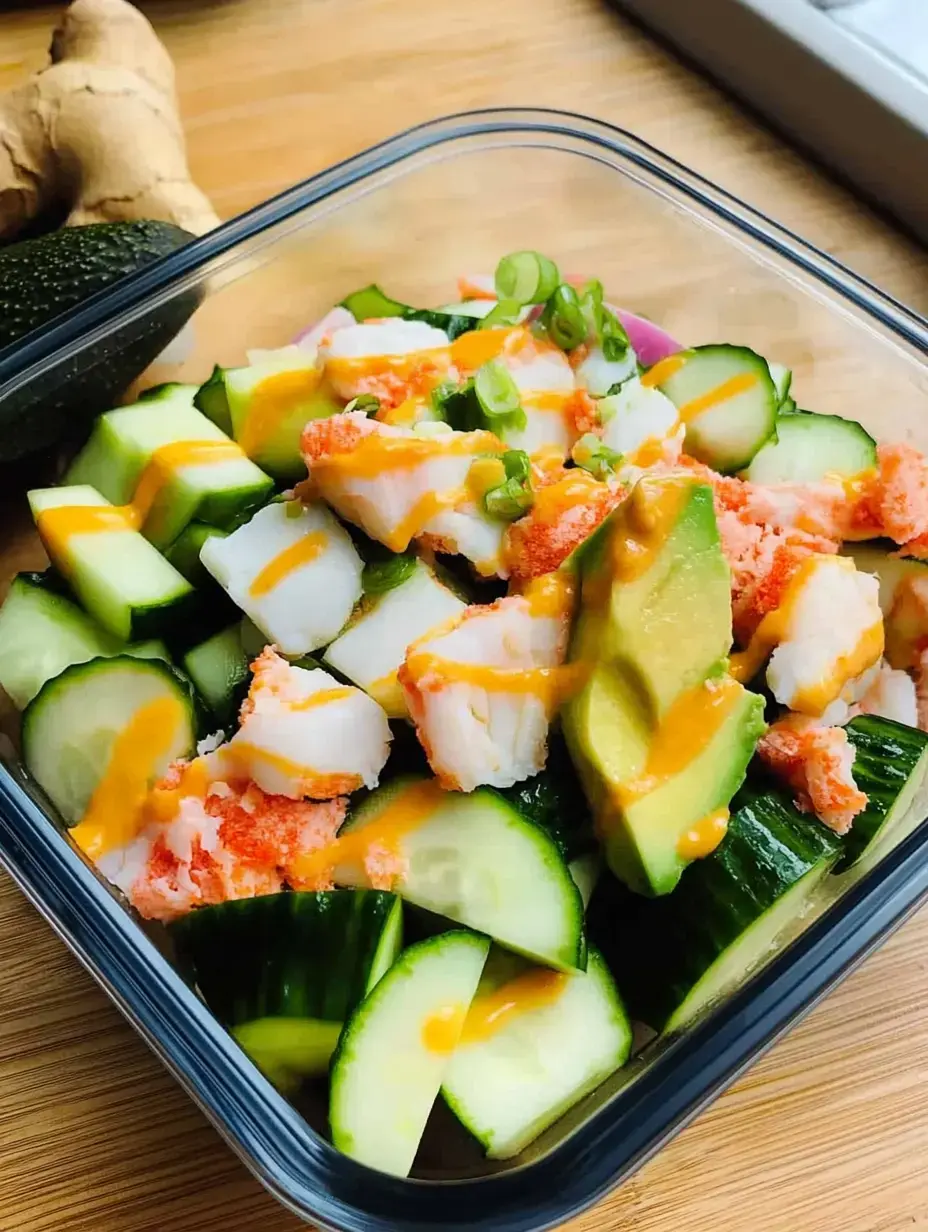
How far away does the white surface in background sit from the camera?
6.00 ft

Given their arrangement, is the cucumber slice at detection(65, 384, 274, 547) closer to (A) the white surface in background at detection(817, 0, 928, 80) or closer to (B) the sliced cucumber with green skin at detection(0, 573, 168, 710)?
(B) the sliced cucumber with green skin at detection(0, 573, 168, 710)

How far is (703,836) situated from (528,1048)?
21 cm

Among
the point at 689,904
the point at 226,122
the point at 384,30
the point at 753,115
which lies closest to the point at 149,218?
the point at 226,122

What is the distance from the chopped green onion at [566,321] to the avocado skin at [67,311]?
0.42 metres

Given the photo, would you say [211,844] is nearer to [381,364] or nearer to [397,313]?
[381,364]

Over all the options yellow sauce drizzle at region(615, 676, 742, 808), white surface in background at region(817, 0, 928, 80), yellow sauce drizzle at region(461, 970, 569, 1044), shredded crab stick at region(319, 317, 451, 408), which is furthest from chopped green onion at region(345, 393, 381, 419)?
white surface in background at region(817, 0, 928, 80)

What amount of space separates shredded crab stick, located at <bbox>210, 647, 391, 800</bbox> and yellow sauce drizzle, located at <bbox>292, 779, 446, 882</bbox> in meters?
0.03

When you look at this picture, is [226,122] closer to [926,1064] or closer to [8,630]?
[8,630]

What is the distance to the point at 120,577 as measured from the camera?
109 centimetres

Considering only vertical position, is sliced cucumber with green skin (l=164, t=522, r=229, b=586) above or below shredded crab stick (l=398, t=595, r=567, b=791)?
below

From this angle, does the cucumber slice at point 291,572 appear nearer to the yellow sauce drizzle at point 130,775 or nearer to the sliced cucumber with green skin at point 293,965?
the yellow sauce drizzle at point 130,775

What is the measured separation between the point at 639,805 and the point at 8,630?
2.02ft

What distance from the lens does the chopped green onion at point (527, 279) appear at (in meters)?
1.35

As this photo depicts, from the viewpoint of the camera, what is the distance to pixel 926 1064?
1.07 meters
